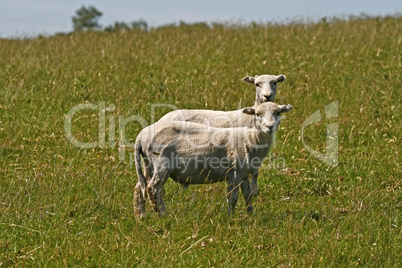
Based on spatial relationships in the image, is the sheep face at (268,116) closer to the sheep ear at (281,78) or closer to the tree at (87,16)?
the sheep ear at (281,78)

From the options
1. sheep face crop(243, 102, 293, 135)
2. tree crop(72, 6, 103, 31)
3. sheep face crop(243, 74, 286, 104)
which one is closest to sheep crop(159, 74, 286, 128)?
sheep face crop(243, 74, 286, 104)

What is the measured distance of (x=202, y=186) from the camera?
28.7 feet

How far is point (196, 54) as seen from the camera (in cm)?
1577

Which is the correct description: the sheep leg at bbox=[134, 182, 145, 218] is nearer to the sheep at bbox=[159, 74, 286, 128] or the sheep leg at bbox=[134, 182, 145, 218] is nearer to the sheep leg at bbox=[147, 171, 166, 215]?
the sheep leg at bbox=[147, 171, 166, 215]

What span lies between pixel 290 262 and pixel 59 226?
2.54m

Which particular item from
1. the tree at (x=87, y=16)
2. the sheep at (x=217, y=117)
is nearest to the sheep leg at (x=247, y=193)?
the sheep at (x=217, y=117)

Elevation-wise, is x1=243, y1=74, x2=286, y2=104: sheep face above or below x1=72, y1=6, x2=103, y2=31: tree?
below

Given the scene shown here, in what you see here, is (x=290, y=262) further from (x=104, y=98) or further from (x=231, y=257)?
(x=104, y=98)

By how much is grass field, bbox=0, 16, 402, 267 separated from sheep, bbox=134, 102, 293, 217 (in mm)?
227

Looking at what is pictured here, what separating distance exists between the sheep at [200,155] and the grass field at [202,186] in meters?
0.23

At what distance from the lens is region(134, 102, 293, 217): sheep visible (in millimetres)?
7336

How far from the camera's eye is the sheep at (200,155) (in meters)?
7.34

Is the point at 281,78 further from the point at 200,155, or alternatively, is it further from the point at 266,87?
the point at 200,155

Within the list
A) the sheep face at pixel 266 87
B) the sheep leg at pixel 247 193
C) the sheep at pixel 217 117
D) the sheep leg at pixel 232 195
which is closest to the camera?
the sheep leg at pixel 232 195
